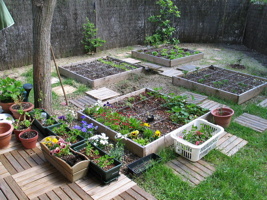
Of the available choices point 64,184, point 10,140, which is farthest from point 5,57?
point 64,184

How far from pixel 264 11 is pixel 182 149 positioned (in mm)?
7175

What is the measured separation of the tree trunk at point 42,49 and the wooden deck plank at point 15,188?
139cm

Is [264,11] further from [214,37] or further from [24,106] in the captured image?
[24,106]

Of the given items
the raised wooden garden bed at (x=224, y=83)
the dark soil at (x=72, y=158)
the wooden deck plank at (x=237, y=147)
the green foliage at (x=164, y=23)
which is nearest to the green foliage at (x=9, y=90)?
the dark soil at (x=72, y=158)

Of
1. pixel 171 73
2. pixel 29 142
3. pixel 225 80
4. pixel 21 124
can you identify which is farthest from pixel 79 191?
pixel 171 73

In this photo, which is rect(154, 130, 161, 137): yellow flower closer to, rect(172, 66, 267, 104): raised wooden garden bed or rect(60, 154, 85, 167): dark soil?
rect(60, 154, 85, 167): dark soil

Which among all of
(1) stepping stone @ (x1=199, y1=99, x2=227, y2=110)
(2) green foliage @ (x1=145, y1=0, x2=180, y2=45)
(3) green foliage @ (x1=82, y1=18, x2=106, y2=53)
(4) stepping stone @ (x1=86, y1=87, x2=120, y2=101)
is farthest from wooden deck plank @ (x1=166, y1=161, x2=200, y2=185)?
(2) green foliage @ (x1=145, y1=0, x2=180, y2=45)

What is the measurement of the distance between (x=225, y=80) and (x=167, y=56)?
7.20ft

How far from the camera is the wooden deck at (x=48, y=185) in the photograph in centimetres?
258

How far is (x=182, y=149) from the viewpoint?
3213mm

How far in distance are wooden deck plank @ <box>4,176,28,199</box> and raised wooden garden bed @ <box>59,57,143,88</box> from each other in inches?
117

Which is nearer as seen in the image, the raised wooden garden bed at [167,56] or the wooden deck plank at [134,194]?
the wooden deck plank at [134,194]

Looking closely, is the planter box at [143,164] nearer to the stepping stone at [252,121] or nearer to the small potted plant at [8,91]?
the stepping stone at [252,121]

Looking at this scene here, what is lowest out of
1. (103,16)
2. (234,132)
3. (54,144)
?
(234,132)
